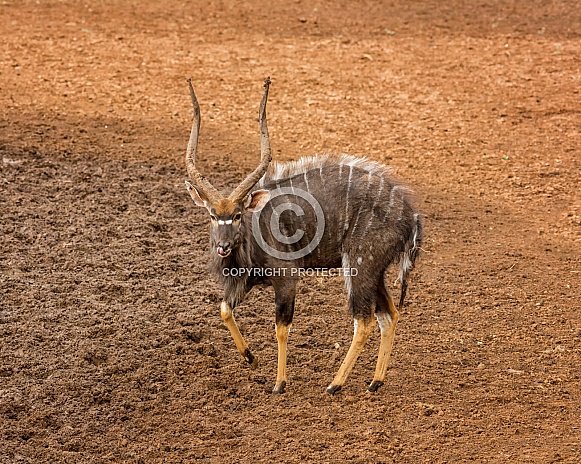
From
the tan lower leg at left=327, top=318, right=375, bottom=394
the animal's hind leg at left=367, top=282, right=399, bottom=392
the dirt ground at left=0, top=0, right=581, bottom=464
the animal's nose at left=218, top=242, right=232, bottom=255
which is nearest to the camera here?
the animal's nose at left=218, top=242, right=232, bottom=255

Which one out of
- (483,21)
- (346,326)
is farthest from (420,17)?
(346,326)

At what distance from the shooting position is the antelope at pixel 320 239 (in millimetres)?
6688

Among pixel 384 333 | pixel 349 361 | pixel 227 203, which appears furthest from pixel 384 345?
pixel 227 203

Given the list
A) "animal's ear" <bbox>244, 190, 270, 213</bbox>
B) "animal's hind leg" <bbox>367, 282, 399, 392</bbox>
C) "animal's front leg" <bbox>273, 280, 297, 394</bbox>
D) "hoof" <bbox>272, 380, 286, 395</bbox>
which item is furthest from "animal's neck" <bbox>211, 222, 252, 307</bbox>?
"animal's hind leg" <bbox>367, 282, 399, 392</bbox>

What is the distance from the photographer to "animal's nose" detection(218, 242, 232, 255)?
20.7 ft

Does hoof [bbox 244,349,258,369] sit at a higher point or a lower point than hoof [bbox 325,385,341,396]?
higher

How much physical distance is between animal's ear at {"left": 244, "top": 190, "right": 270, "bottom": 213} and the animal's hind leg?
47.7 inches

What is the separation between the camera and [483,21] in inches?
648

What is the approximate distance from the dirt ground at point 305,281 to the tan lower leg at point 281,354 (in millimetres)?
96

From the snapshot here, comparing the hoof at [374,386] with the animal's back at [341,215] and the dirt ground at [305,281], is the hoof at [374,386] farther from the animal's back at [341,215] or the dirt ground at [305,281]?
the animal's back at [341,215]

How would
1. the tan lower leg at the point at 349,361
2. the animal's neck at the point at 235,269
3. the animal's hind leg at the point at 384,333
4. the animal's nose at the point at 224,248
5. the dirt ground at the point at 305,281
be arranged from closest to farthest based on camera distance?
the animal's nose at the point at 224,248 < the dirt ground at the point at 305,281 < the animal's neck at the point at 235,269 < the tan lower leg at the point at 349,361 < the animal's hind leg at the point at 384,333

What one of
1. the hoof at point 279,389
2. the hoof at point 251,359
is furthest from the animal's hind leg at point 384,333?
the hoof at point 251,359

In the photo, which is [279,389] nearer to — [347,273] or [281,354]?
[281,354]

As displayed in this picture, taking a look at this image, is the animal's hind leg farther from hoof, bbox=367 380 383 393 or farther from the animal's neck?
the animal's neck
